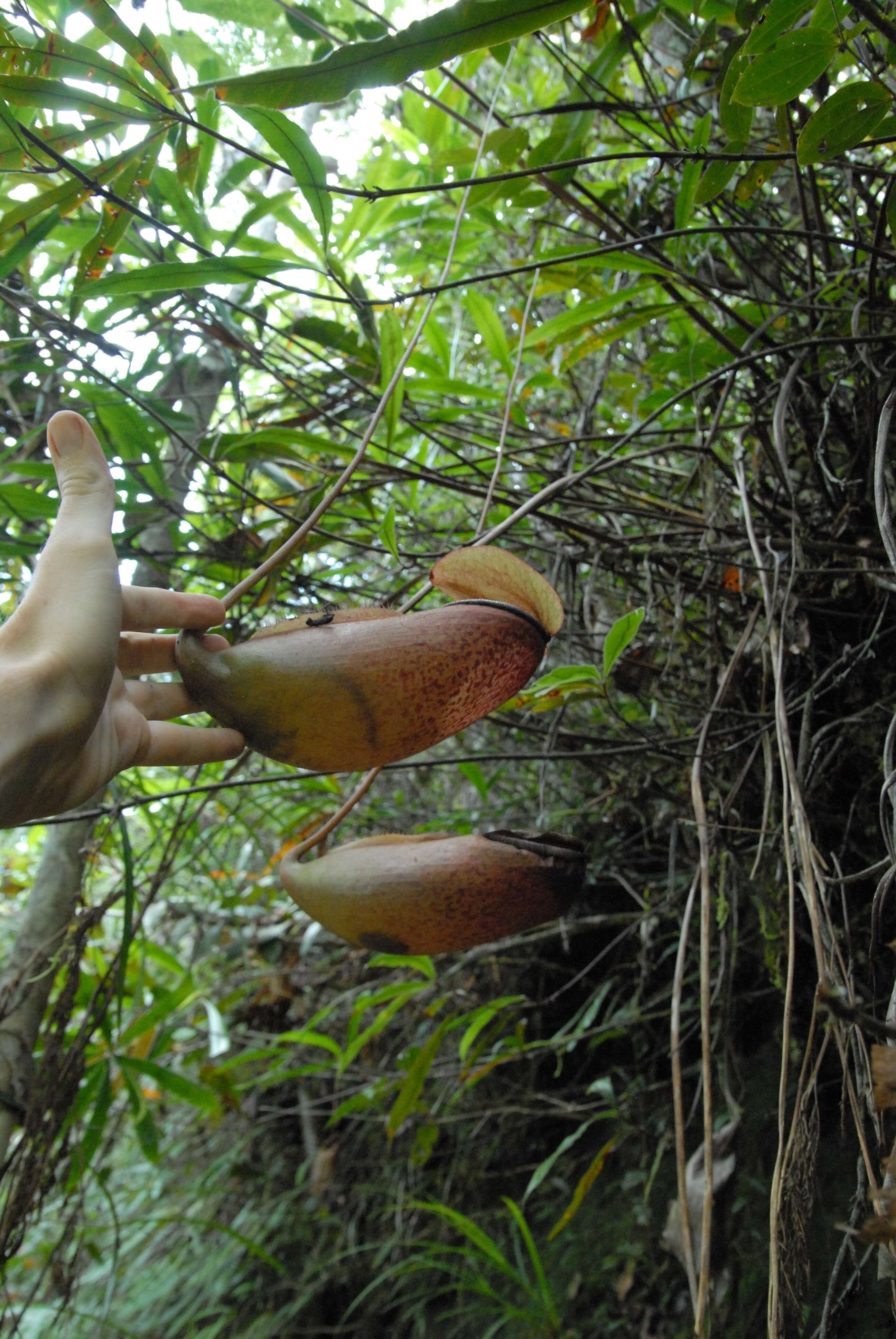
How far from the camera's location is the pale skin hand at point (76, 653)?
462 millimetres

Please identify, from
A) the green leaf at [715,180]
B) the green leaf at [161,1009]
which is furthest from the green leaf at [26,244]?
the green leaf at [161,1009]

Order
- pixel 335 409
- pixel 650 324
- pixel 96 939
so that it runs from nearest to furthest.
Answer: pixel 335 409
pixel 650 324
pixel 96 939

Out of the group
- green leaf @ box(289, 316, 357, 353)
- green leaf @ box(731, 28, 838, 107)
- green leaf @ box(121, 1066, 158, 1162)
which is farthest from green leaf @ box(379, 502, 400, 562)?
green leaf @ box(121, 1066, 158, 1162)

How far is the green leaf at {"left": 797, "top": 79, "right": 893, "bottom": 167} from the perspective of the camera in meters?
0.58

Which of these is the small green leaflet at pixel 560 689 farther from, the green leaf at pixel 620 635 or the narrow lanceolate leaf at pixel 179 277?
the narrow lanceolate leaf at pixel 179 277

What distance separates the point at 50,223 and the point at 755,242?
0.88 meters

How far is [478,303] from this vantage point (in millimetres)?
1104

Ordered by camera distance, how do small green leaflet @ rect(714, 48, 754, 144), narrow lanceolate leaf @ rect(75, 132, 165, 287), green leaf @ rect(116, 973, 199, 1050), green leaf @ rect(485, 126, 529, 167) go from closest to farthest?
small green leaflet @ rect(714, 48, 754, 144) → narrow lanceolate leaf @ rect(75, 132, 165, 287) → green leaf @ rect(485, 126, 529, 167) → green leaf @ rect(116, 973, 199, 1050)

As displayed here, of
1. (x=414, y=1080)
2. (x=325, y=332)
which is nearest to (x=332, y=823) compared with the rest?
(x=325, y=332)

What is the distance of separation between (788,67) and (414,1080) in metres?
1.30

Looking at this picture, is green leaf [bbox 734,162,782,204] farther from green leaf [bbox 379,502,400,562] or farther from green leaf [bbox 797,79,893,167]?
green leaf [bbox 379,502,400,562]

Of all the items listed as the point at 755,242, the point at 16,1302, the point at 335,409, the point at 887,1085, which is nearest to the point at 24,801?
the point at 887,1085

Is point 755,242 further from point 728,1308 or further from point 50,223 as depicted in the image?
point 728,1308

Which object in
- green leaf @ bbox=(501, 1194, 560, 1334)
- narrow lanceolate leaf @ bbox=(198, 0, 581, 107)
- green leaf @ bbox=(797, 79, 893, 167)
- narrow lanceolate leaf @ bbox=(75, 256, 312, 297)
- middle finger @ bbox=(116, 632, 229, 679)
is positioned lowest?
green leaf @ bbox=(501, 1194, 560, 1334)
